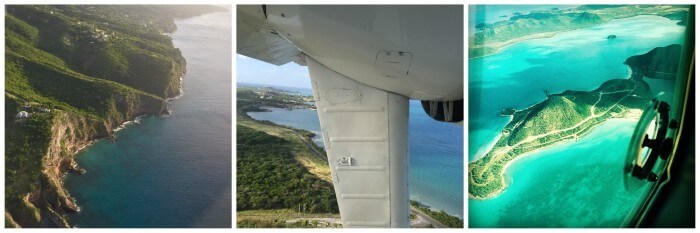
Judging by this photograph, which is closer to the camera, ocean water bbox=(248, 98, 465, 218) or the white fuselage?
the white fuselage

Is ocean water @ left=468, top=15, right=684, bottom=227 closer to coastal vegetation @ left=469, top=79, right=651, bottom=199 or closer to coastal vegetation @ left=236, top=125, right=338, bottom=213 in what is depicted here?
coastal vegetation @ left=469, top=79, right=651, bottom=199

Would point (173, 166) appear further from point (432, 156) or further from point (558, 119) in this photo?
point (558, 119)

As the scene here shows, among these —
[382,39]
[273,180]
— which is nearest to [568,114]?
[382,39]

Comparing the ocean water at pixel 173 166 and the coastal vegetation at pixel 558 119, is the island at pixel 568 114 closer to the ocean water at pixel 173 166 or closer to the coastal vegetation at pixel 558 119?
the coastal vegetation at pixel 558 119

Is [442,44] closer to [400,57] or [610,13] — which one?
[400,57]

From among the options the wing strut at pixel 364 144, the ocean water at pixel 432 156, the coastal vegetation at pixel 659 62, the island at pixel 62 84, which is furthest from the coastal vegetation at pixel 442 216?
the island at pixel 62 84

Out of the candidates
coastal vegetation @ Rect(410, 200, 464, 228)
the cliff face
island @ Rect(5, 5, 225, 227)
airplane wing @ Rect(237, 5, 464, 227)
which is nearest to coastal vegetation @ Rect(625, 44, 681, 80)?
airplane wing @ Rect(237, 5, 464, 227)

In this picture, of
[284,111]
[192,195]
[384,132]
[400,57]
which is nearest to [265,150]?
[284,111]

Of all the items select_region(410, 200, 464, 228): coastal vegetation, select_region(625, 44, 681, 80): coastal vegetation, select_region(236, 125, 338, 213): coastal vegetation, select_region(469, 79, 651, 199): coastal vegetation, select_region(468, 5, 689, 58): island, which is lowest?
select_region(410, 200, 464, 228): coastal vegetation
